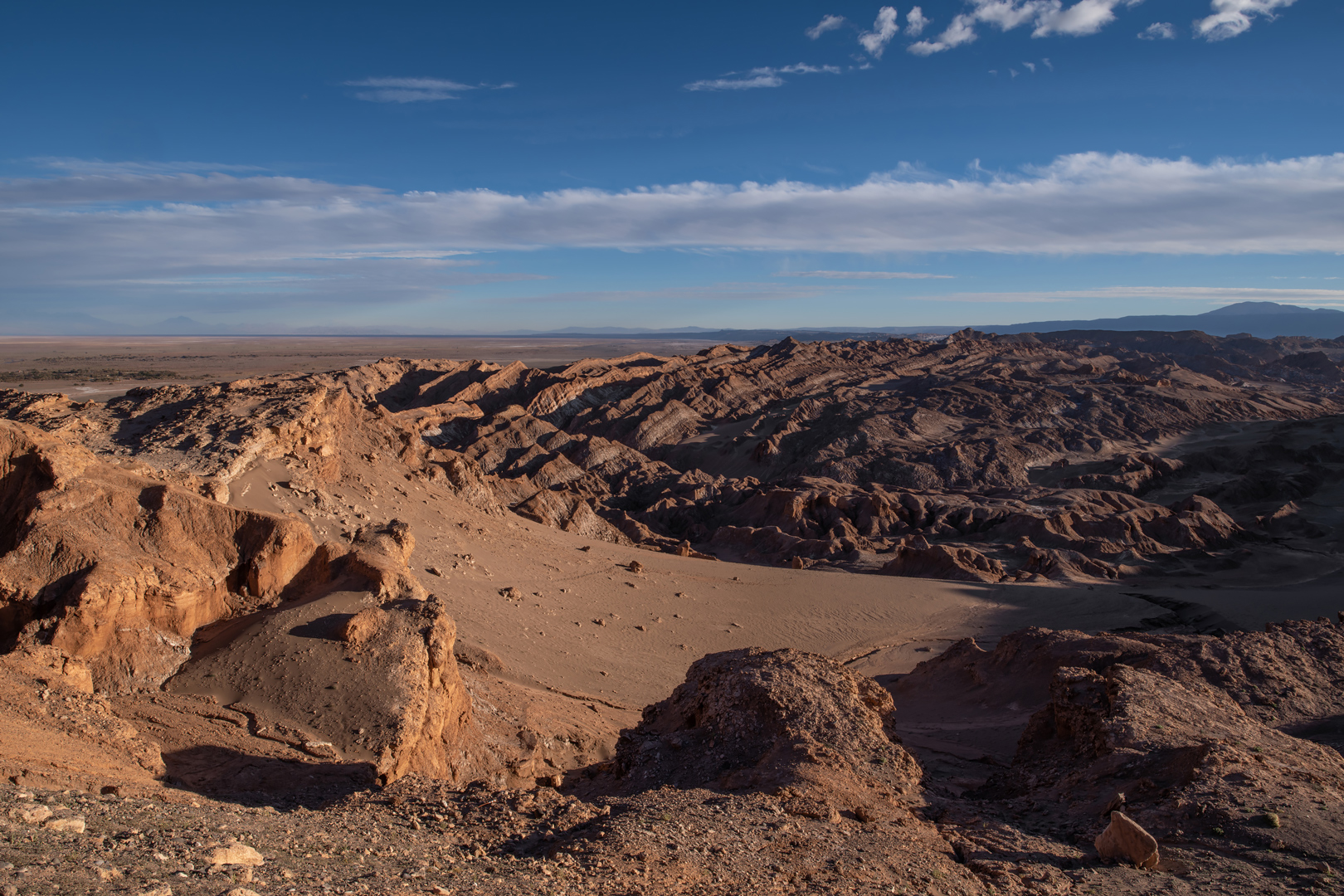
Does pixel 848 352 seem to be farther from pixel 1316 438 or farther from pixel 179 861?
pixel 179 861

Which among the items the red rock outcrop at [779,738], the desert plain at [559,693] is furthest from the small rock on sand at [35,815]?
the red rock outcrop at [779,738]

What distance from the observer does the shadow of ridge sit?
729 centimetres

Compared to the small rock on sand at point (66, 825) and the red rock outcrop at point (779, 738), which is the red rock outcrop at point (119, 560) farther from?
the red rock outcrop at point (779, 738)

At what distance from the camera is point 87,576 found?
9.17m

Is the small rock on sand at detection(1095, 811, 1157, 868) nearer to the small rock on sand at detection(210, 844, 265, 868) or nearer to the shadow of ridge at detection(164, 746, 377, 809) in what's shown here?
the shadow of ridge at detection(164, 746, 377, 809)

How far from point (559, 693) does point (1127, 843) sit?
9.13 m

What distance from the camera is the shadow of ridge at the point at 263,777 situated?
729 cm

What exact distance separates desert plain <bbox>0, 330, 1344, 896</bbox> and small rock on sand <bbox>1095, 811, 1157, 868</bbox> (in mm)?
29

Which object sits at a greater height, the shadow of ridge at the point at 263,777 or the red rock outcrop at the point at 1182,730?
the shadow of ridge at the point at 263,777

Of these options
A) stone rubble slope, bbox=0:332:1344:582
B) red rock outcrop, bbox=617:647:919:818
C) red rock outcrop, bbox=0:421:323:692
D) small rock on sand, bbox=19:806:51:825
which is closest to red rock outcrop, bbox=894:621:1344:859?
red rock outcrop, bbox=617:647:919:818

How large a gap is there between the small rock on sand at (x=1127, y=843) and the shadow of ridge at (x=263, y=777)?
6.65m

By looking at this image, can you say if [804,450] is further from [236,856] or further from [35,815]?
[35,815]

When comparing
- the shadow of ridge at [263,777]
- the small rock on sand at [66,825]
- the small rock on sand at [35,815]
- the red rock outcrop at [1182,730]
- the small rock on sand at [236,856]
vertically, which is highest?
the small rock on sand at [35,815]

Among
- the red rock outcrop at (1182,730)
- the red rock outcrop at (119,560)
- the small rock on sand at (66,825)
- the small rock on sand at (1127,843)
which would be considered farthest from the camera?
the red rock outcrop at (119,560)
